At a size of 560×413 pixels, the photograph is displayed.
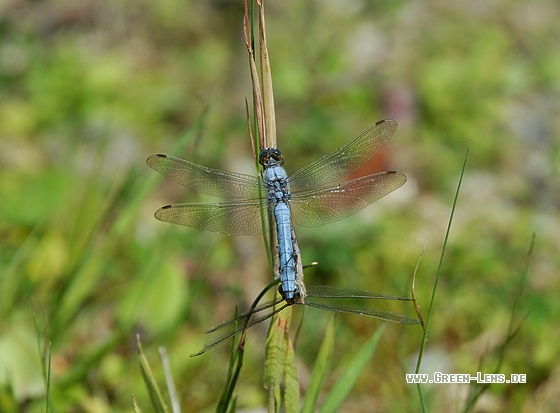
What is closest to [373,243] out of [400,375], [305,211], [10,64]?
[400,375]

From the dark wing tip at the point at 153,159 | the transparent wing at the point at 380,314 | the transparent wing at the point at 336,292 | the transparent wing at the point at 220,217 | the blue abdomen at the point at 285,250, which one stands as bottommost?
the transparent wing at the point at 380,314

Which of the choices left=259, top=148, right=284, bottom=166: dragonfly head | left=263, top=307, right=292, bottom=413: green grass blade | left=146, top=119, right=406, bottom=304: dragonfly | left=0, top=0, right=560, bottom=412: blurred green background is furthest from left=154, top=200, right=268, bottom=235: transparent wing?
left=263, top=307, right=292, bottom=413: green grass blade

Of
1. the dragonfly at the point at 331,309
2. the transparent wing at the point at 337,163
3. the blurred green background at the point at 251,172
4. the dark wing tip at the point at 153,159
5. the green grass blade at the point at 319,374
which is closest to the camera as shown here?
the dragonfly at the point at 331,309

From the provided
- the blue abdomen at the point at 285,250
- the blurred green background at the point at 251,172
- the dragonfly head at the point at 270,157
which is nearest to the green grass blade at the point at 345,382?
the blurred green background at the point at 251,172

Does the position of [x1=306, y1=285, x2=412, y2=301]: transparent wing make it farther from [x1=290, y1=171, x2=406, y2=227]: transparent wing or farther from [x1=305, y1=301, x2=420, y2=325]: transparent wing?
[x1=290, y1=171, x2=406, y2=227]: transparent wing

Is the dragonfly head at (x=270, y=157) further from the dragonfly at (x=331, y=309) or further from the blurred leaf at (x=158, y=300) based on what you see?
the blurred leaf at (x=158, y=300)

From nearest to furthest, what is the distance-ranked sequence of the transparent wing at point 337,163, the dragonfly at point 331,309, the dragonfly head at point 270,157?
1. the dragonfly at point 331,309
2. the dragonfly head at point 270,157
3. the transparent wing at point 337,163

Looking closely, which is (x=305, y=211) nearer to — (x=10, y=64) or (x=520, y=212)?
(x=520, y=212)
